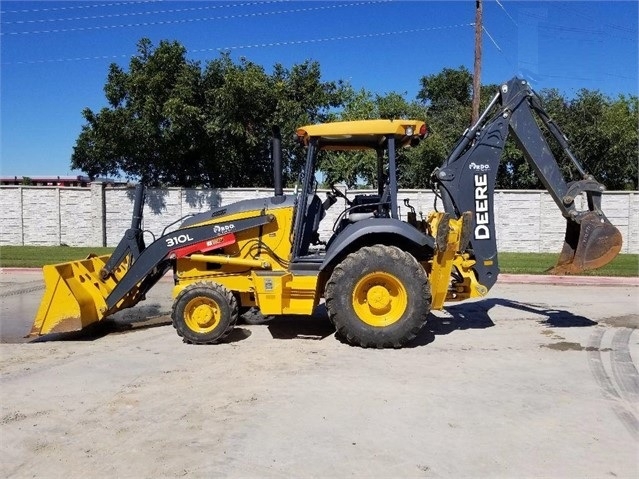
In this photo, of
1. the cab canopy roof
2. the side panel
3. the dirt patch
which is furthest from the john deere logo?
the dirt patch

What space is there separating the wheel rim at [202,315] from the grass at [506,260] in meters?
8.66

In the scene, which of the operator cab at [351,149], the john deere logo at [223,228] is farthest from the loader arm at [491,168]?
the john deere logo at [223,228]

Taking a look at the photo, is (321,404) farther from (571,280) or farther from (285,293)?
(571,280)

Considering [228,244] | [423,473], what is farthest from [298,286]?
[423,473]

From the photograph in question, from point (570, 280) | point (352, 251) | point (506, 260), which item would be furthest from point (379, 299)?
point (506, 260)

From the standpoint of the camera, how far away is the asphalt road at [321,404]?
379 centimetres

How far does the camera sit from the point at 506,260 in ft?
57.1

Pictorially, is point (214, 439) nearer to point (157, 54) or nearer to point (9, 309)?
point (9, 309)

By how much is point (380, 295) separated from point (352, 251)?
0.68 metres

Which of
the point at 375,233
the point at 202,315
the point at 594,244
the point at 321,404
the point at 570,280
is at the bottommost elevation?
the point at 321,404

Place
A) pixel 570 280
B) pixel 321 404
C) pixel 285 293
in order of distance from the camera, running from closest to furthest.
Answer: pixel 321 404 < pixel 285 293 < pixel 570 280

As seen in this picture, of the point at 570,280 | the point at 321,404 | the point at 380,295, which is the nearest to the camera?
the point at 321,404

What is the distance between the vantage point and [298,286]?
6957 millimetres

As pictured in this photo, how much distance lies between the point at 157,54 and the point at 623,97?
29.2 metres
